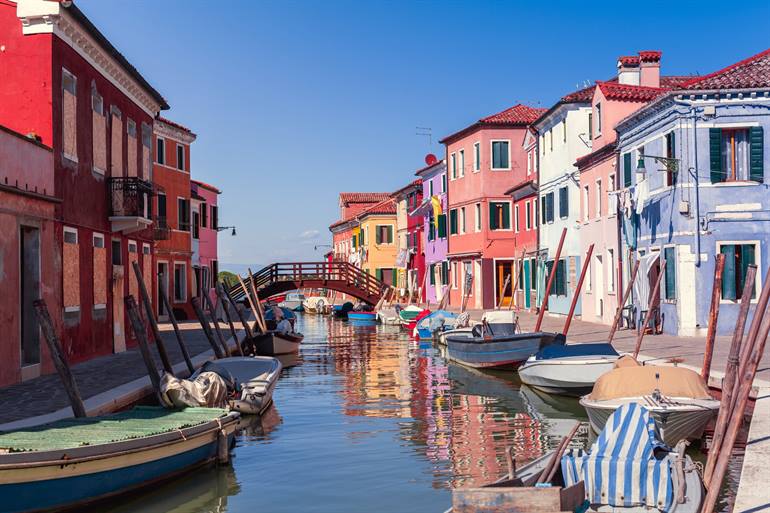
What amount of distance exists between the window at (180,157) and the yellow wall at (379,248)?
30425 millimetres

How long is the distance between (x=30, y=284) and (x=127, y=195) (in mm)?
6105

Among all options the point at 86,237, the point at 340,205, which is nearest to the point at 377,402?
the point at 86,237

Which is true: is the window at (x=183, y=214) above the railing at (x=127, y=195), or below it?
above

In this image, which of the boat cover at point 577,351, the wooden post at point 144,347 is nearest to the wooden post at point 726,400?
the boat cover at point 577,351

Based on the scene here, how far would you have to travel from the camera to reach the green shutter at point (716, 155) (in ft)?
78.4

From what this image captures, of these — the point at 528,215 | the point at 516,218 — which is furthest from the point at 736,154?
the point at 516,218

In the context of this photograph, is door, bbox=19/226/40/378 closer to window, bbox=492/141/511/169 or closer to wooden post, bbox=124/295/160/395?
wooden post, bbox=124/295/160/395

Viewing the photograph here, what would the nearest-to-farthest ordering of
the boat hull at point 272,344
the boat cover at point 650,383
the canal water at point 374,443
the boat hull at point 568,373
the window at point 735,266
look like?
the canal water at point 374,443, the boat cover at point 650,383, the boat hull at point 568,373, the window at point 735,266, the boat hull at point 272,344

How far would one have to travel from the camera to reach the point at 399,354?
30719 millimetres

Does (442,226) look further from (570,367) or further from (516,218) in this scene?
(570,367)

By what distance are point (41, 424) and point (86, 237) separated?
969 cm

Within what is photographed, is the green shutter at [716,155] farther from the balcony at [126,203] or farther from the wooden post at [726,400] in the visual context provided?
the balcony at [126,203]

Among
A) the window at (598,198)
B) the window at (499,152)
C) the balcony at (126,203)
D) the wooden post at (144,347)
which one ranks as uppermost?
the window at (499,152)

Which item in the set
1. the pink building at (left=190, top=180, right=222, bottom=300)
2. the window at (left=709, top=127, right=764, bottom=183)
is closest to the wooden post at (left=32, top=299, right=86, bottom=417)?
the window at (left=709, top=127, right=764, bottom=183)
